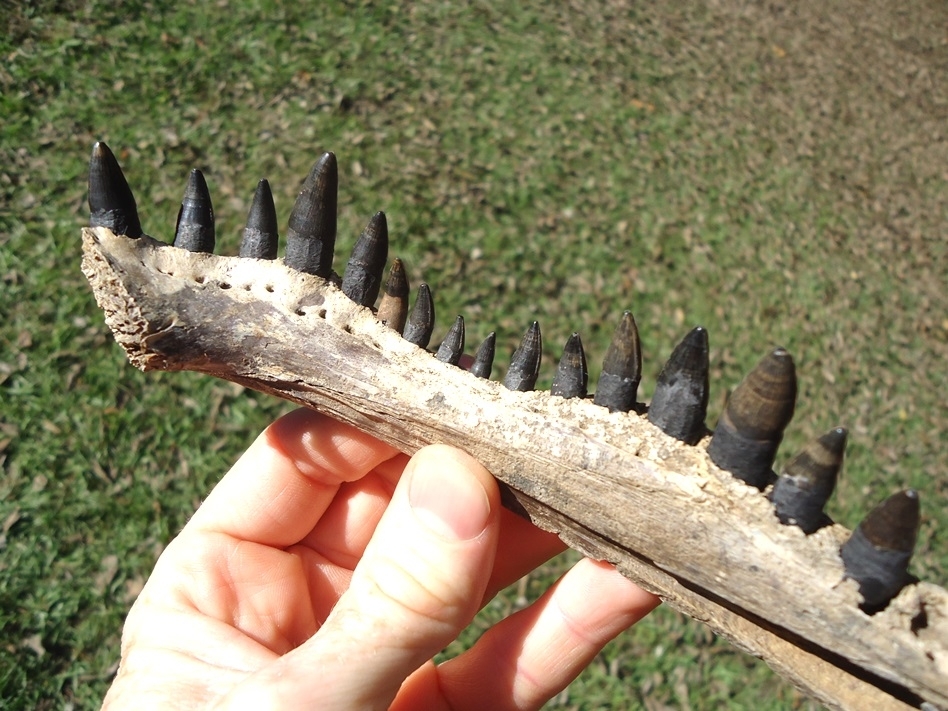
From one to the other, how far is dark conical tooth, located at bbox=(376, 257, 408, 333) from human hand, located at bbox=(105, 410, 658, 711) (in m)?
0.45

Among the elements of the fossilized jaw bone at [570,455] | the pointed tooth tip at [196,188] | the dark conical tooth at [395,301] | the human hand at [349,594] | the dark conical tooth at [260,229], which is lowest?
the human hand at [349,594]

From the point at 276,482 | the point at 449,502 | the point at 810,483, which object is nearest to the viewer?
the point at 810,483

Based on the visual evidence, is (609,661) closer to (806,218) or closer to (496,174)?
(496,174)

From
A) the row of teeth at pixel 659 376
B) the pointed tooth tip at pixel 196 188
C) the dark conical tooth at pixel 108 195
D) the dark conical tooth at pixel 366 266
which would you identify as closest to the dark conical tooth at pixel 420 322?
the row of teeth at pixel 659 376

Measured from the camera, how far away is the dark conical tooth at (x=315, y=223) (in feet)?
6.75

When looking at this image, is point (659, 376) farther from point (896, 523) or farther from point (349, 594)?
point (349, 594)

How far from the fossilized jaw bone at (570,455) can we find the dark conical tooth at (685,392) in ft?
0.14

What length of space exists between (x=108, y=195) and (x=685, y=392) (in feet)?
5.53

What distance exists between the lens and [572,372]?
2061 millimetres

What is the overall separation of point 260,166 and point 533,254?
2.43 metres

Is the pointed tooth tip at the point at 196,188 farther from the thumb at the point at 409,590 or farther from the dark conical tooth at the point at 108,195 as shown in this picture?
the thumb at the point at 409,590

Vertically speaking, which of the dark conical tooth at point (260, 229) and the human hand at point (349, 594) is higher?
the dark conical tooth at point (260, 229)

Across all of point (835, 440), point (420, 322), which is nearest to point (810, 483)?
point (835, 440)

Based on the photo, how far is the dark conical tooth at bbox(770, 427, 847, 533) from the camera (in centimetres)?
165
